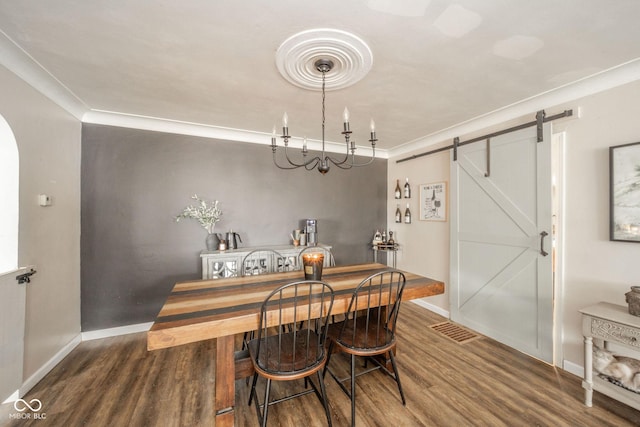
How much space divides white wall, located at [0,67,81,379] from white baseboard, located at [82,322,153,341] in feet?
0.44

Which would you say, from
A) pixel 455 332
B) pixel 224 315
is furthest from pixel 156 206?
pixel 455 332

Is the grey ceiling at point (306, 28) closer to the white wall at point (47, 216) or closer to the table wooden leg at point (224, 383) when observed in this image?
the white wall at point (47, 216)

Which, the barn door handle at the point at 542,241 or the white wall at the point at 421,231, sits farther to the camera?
the white wall at the point at 421,231

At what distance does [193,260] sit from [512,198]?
372 cm

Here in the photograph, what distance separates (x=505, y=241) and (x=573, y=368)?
3.88ft

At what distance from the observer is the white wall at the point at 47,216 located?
1.89 m

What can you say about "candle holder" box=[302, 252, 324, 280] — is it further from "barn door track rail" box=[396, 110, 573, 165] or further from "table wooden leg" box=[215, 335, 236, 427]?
"barn door track rail" box=[396, 110, 573, 165]

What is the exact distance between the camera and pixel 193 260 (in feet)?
10.3

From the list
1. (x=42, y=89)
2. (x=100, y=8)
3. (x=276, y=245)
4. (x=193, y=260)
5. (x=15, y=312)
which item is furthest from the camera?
(x=276, y=245)

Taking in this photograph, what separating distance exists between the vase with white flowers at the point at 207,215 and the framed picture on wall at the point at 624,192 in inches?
151

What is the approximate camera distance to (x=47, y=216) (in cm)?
217

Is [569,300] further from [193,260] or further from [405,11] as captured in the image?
[193,260]

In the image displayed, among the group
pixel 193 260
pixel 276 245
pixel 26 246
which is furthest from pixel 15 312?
pixel 276 245

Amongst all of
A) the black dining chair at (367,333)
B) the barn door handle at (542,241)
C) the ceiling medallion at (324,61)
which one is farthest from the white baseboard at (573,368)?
the ceiling medallion at (324,61)
